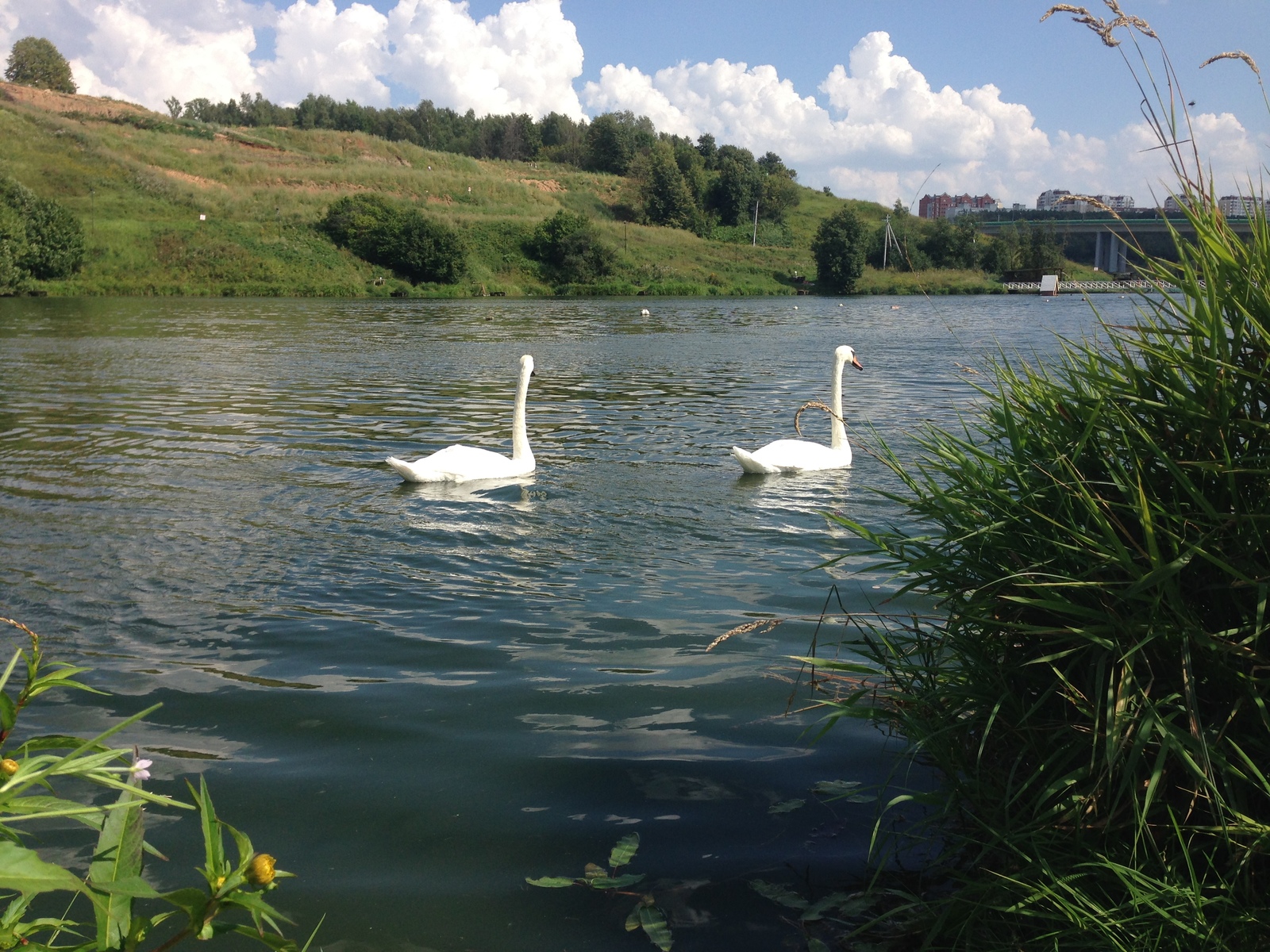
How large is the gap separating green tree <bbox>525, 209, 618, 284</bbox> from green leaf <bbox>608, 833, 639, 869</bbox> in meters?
66.3

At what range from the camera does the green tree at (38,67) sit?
93.4 meters

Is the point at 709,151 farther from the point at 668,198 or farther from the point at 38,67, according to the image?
the point at 38,67

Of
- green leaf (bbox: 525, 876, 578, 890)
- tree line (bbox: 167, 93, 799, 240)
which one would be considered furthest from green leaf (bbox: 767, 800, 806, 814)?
tree line (bbox: 167, 93, 799, 240)

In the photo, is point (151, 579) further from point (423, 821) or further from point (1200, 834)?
point (1200, 834)

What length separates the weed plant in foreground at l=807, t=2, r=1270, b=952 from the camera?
214 centimetres

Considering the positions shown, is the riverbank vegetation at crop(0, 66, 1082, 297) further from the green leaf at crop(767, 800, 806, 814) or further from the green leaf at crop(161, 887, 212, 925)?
the green leaf at crop(161, 887, 212, 925)

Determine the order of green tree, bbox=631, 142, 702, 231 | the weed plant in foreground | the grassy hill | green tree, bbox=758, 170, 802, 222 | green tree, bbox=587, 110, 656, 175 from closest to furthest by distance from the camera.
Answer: the weed plant in foreground < the grassy hill < green tree, bbox=631, 142, 702, 231 < green tree, bbox=758, 170, 802, 222 < green tree, bbox=587, 110, 656, 175

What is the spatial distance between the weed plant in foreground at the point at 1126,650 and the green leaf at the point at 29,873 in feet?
6.23

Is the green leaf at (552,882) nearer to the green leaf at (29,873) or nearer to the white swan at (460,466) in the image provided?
the green leaf at (29,873)

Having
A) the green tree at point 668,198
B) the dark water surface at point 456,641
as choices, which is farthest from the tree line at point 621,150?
the dark water surface at point 456,641

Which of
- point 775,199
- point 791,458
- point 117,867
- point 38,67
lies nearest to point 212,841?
point 117,867

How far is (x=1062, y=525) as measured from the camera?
2373 millimetres

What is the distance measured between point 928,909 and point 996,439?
1.38 m

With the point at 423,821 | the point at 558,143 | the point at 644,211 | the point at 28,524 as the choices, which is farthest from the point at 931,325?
the point at 558,143
